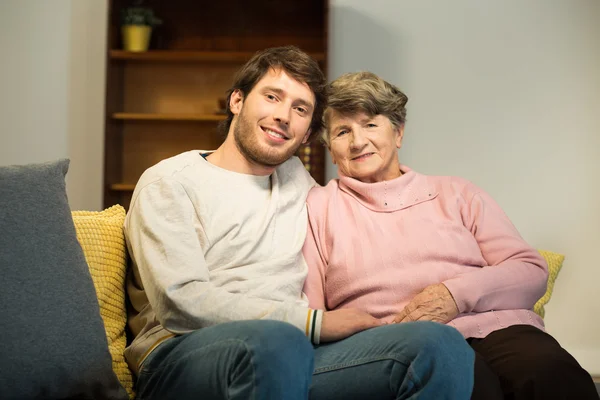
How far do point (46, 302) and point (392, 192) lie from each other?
0.96 meters

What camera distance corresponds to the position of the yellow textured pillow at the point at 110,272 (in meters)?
1.64

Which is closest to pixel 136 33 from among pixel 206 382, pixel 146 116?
pixel 146 116

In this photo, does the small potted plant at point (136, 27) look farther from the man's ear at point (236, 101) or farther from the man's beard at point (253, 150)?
the man's beard at point (253, 150)

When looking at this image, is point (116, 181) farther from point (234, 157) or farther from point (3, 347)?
point (3, 347)

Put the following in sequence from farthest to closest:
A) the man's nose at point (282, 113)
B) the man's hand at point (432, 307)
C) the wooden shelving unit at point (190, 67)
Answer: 1. the wooden shelving unit at point (190, 67)
2. the man's nose at point (282, 113)
3. the man's hand at point (432, 307)

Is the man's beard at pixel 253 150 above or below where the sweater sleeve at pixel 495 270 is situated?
above

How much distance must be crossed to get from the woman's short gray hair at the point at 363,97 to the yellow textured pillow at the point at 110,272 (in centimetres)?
69

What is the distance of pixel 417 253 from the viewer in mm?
1869

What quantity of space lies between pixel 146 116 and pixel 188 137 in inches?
12.1

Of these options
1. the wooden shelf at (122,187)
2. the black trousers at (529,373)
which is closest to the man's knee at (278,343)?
the black trousers at (529,373)

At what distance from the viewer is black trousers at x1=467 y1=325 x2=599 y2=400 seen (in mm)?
1572

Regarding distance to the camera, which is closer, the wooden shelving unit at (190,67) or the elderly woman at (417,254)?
the elderly woman at (417,254)

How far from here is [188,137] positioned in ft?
13.0

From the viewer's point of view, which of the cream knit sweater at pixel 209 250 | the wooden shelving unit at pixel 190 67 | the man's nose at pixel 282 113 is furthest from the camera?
the wooden shelving unit at pixel 190 67
